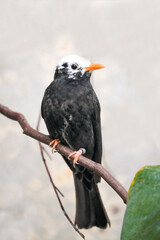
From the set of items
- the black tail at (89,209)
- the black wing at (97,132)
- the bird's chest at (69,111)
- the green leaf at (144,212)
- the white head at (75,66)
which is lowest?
the green leaf at (144,212)

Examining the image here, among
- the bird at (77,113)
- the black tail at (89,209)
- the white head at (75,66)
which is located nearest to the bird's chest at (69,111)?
the bird at (77,113)

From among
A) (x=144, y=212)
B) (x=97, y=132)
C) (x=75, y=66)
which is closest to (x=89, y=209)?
(x=97, y=132)

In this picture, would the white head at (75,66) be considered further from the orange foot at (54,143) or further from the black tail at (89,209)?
the black tail at (89,209)

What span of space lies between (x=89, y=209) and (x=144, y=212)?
1.41 meters

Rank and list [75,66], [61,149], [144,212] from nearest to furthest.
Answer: [144,212] → [61,149] → [75,66]

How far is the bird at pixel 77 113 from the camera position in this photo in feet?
6.81

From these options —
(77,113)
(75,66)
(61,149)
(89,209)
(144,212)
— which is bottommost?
(144,212)

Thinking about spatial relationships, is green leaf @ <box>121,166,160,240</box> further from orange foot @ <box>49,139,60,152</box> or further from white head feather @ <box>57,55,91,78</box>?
white head feather @ <box>57,55,91,78</box>

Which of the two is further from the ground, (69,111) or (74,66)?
(74,66)

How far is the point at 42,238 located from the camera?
11.5 feet

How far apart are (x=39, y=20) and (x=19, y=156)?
48.4 inches

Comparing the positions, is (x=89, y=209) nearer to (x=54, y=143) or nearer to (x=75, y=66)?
(x=54, y=143)

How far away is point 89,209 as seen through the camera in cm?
231

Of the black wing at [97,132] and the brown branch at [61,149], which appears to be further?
the black wing at [97,132]
